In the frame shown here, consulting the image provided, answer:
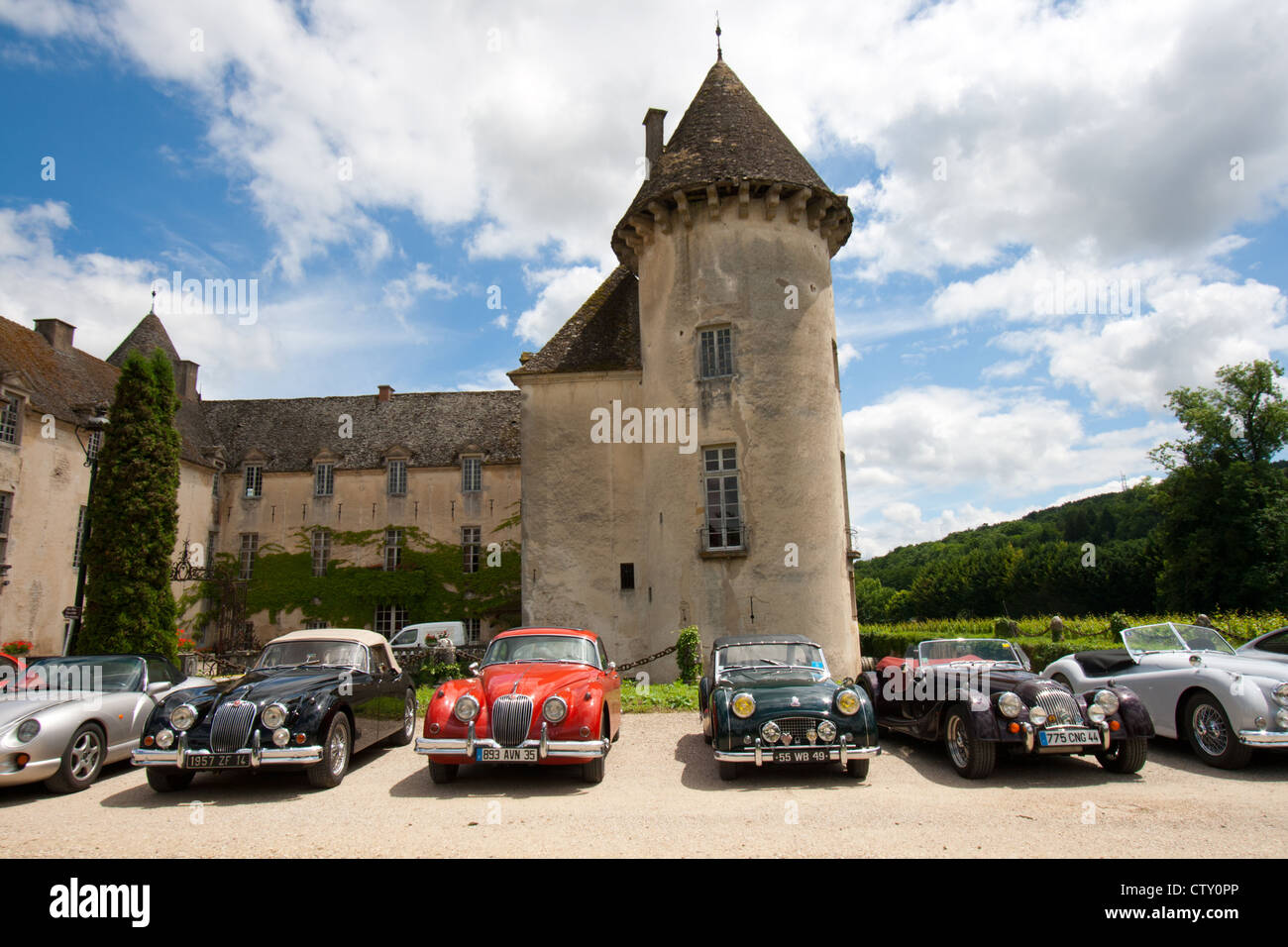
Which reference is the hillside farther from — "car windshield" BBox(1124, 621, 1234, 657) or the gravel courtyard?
the gravel courtyard

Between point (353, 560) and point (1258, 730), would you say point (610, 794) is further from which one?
point (353, 560)

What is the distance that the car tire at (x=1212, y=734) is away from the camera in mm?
7605

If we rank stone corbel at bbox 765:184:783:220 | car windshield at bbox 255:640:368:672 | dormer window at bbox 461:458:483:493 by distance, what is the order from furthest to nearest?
dormer window at bbox 461:458:483:493
stone corbel at bbox 765:184:783:220
car windshield at bbox 255:640:368:672

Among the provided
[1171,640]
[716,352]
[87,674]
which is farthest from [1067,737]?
[716,352]

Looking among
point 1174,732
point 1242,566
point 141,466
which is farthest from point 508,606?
point 1242,566

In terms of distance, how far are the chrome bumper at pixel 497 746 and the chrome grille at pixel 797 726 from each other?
187 cm

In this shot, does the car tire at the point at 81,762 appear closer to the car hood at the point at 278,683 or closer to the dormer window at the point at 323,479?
the car hood at the point at 278,683

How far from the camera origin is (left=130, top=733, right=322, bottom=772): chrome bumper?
23.2 ft

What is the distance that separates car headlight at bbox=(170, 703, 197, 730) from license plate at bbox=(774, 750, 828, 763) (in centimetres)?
586

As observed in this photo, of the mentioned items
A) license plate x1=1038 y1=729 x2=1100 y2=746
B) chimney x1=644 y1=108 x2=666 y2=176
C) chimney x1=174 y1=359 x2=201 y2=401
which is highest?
chimney x1=644 y1=108 x2=666 y2=176

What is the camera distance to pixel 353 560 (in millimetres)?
31266

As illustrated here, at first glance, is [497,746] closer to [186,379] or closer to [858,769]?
[858,769]

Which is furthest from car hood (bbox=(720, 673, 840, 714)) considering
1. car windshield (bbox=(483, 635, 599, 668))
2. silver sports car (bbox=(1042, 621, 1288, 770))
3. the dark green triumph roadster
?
silver sports car (bbox=(1042, 621, 1288, 770))

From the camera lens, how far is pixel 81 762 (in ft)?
25.9
